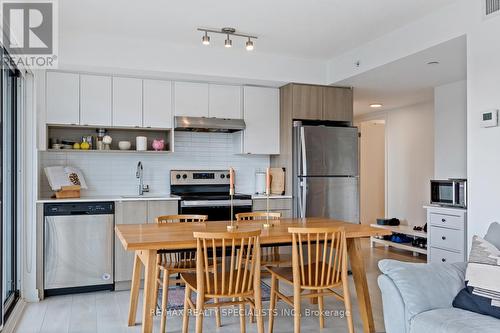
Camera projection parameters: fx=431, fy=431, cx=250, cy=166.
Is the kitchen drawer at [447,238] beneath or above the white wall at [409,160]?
beneath

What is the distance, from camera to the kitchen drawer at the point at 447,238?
14.3 ft

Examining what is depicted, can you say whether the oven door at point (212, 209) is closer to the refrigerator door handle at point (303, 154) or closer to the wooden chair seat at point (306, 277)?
the refrigerator door handle at point (303, 154)

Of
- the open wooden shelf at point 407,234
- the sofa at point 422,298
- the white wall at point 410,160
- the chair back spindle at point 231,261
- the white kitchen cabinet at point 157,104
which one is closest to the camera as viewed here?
the sofa at point 422,298

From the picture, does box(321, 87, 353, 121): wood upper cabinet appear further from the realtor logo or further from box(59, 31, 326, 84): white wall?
the realtor logo

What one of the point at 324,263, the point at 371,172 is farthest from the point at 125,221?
the point at 371,172

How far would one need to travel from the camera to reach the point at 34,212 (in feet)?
13.2

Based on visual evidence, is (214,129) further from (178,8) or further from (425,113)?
(425,113)

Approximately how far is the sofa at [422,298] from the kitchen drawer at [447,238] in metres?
1.92

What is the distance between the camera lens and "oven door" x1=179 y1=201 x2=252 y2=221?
15.2 feet

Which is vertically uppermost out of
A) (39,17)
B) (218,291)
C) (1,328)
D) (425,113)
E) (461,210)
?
(39,17)

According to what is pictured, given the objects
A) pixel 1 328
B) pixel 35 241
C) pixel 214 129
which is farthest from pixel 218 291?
pixel 214 129

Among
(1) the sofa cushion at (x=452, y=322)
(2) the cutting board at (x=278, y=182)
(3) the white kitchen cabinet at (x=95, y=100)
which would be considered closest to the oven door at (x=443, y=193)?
(2) the cutting board at (x=278, y=182)

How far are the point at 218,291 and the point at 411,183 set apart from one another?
4.86m

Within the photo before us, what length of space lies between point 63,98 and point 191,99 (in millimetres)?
1350
